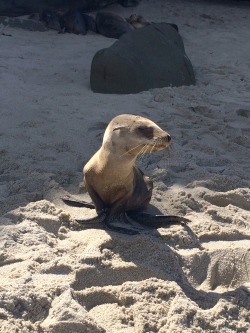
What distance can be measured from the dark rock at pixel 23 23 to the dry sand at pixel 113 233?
1.56 meters

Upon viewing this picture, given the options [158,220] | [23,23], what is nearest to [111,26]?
[23,23]

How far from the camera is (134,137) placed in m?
3.02

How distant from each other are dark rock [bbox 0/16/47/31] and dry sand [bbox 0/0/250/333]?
5.13 feet

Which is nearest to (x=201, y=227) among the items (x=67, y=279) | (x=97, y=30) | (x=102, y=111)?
(x=67, y=279)

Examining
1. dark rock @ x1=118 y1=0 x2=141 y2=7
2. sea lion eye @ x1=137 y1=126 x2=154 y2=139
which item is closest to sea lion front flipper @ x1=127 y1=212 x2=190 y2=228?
sea lion eye @ x1=137 y1=126 x2=154 y2=139

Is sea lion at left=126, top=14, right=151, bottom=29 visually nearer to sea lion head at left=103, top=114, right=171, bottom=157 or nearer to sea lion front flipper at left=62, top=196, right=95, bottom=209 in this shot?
sea lion front flipper at left=62, top=196, right=95, bottom=209

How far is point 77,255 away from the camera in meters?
2.97

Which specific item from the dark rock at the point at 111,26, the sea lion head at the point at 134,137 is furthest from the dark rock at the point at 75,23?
the sea lion head at the point at 134,137

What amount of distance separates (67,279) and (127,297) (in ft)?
0.86

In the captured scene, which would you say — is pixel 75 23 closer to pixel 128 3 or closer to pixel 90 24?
pixel 90 24

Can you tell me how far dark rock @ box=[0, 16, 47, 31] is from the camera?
27.1 ft

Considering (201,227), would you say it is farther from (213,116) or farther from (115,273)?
(213,116)

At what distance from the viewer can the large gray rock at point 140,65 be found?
19.2 ft

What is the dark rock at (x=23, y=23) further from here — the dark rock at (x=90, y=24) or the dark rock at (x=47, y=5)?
the dark rock at (x=90, y=24)
